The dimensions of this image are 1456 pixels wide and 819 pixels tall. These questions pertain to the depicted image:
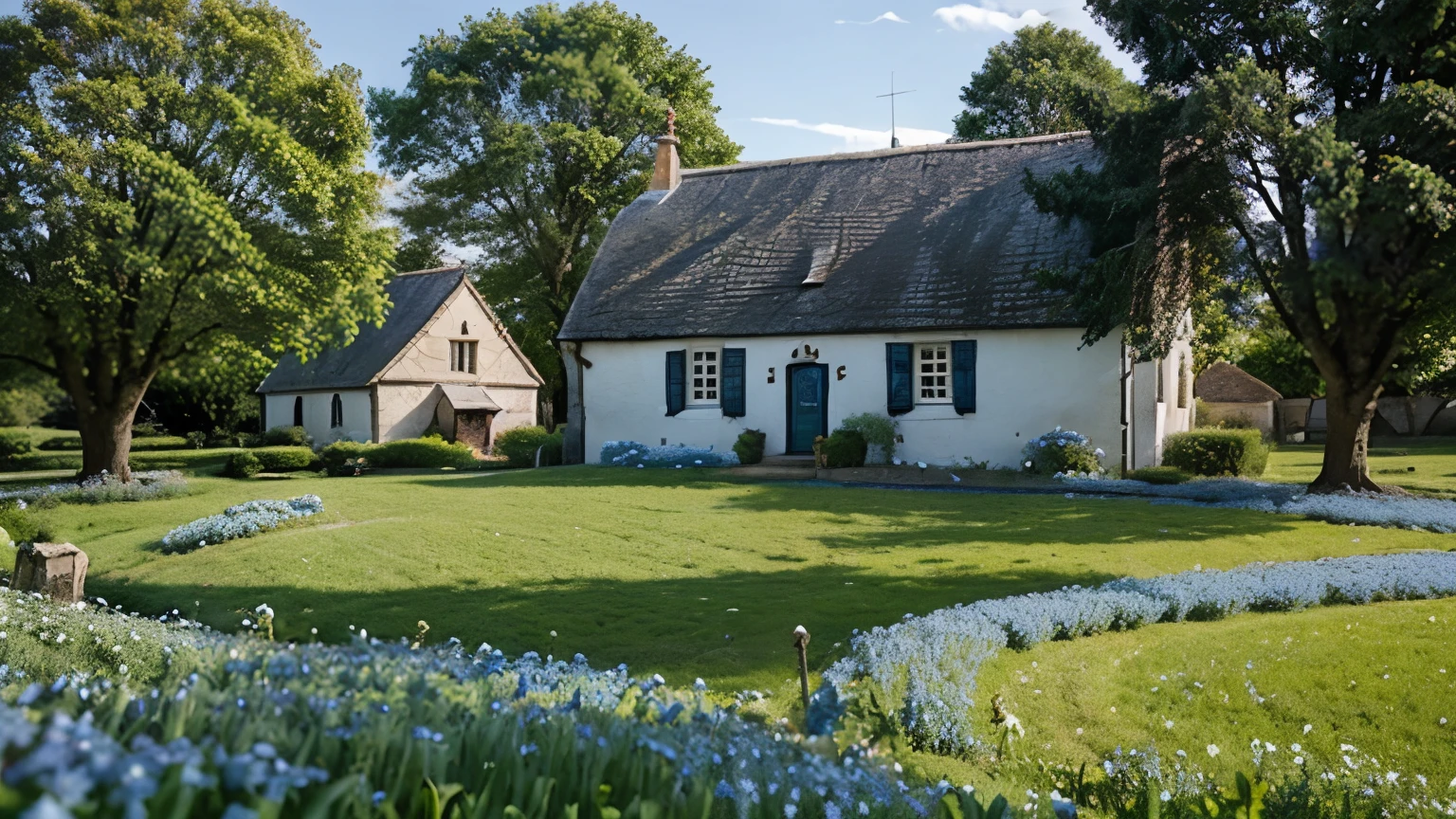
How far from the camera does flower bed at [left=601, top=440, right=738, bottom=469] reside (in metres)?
24.4

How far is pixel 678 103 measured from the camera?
3816cm

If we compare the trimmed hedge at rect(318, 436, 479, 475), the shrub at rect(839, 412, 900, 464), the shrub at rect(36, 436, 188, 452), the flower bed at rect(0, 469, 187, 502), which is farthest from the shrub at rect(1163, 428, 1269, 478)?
the shrub at rect(36, 436, 188, 452)

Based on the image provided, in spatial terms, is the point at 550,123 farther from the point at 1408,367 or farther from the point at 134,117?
the point at 1408,367

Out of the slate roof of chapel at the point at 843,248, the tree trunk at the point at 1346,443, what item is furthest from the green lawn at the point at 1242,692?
the slate roof of chapel at the point at 843,248

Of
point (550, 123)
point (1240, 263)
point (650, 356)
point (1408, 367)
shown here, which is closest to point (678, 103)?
point (550, 123)

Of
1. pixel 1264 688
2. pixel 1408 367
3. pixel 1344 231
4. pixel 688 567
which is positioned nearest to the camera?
pixel 1264 688

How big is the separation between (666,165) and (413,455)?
11.6 metres

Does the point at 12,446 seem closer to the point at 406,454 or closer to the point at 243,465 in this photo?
the point at 243,465

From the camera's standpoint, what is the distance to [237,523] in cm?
1404

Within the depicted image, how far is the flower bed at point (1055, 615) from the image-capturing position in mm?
6406

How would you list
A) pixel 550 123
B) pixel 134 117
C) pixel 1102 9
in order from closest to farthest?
pixel 1102 9
pixel 134 117
pixel 550 123

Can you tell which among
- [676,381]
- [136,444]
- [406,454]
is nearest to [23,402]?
[406,454]

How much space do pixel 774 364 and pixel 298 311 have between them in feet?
35.3

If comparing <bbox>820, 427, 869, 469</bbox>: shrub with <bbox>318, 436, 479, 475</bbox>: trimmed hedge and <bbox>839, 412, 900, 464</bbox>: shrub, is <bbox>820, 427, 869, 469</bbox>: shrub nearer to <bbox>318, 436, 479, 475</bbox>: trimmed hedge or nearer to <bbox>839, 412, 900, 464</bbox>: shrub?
<bbox>839, 412, 900, 464</bbox>: shrub
